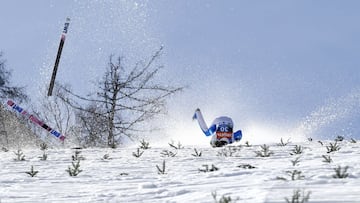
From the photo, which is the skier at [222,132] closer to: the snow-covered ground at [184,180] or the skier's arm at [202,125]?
the skier's arm at [202,125]

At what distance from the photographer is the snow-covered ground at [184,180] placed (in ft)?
12.5

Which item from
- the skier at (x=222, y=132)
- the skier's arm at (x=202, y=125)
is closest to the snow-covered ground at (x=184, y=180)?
the skier at (x=222, y=132)

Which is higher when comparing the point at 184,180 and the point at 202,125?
the point at 202,125

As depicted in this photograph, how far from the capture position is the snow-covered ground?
3.81 metres

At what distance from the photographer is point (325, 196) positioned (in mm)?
3404

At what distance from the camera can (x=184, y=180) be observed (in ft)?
16.2

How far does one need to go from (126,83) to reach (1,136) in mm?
11651

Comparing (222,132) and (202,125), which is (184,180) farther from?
(202,125)

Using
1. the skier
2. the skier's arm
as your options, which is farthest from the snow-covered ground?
the skier's arm

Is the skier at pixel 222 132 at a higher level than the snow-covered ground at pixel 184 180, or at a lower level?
higher

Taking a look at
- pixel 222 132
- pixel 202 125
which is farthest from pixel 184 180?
pixel 202 125

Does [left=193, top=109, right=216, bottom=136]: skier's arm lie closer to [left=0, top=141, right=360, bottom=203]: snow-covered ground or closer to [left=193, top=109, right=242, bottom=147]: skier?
[left=193, top=109, right=242, bottom=147]: skier

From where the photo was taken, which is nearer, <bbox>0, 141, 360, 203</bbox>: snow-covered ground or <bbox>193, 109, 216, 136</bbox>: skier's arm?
<bbox>0, 141, 360, 203</bbox>: snow-covered ground

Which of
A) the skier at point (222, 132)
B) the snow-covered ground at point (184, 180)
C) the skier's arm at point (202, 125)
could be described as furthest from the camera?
the skier's arm at point (202, 125)
